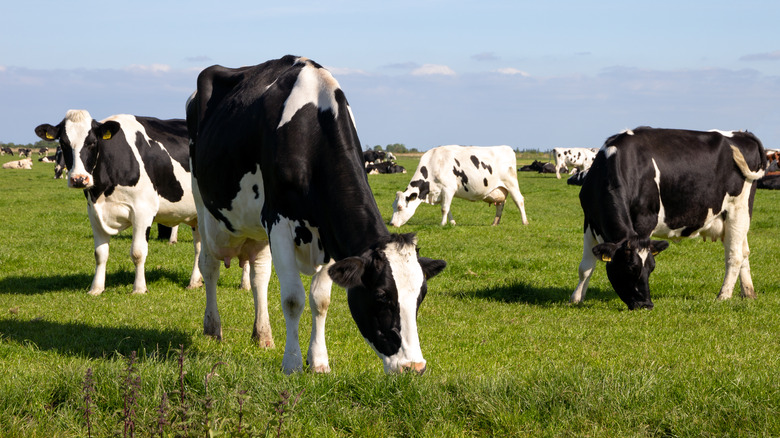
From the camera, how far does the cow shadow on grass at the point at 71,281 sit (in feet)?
34.0

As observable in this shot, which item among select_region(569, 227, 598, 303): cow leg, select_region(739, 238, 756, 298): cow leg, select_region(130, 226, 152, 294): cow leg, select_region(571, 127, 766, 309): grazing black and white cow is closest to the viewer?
select_region(571, 127, 766, 309): grazing black and white cow

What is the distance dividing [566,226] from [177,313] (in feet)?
44.5

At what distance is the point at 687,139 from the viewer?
35.1 ft

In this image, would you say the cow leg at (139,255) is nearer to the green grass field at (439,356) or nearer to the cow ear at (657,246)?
the green grass field at (439,356)

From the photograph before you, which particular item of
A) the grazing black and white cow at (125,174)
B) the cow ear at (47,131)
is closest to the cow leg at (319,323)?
the grazing black and white cow at (125,174)

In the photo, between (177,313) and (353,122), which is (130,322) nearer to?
(177,313)

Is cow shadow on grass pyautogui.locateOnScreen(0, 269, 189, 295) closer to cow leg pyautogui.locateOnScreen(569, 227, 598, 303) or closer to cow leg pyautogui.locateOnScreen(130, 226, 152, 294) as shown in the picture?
cow leg pyautogui.locateOnScreen(130, 226, 152, 294)

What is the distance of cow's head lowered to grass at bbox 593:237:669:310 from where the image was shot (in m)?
9.20

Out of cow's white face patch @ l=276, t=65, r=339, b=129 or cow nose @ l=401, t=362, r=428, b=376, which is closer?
cow nose @ l=401, t=362, r=428, b=376

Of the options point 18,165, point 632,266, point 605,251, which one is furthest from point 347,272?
point 18,165

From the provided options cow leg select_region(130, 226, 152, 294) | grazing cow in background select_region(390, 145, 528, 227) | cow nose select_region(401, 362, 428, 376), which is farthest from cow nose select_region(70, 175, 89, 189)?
grazing cow in background select_region(390, 145, 528, 227)

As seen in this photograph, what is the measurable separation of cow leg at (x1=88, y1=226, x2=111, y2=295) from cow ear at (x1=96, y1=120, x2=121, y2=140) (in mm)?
1303

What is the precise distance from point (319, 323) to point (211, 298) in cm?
210

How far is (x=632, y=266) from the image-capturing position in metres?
9.19
